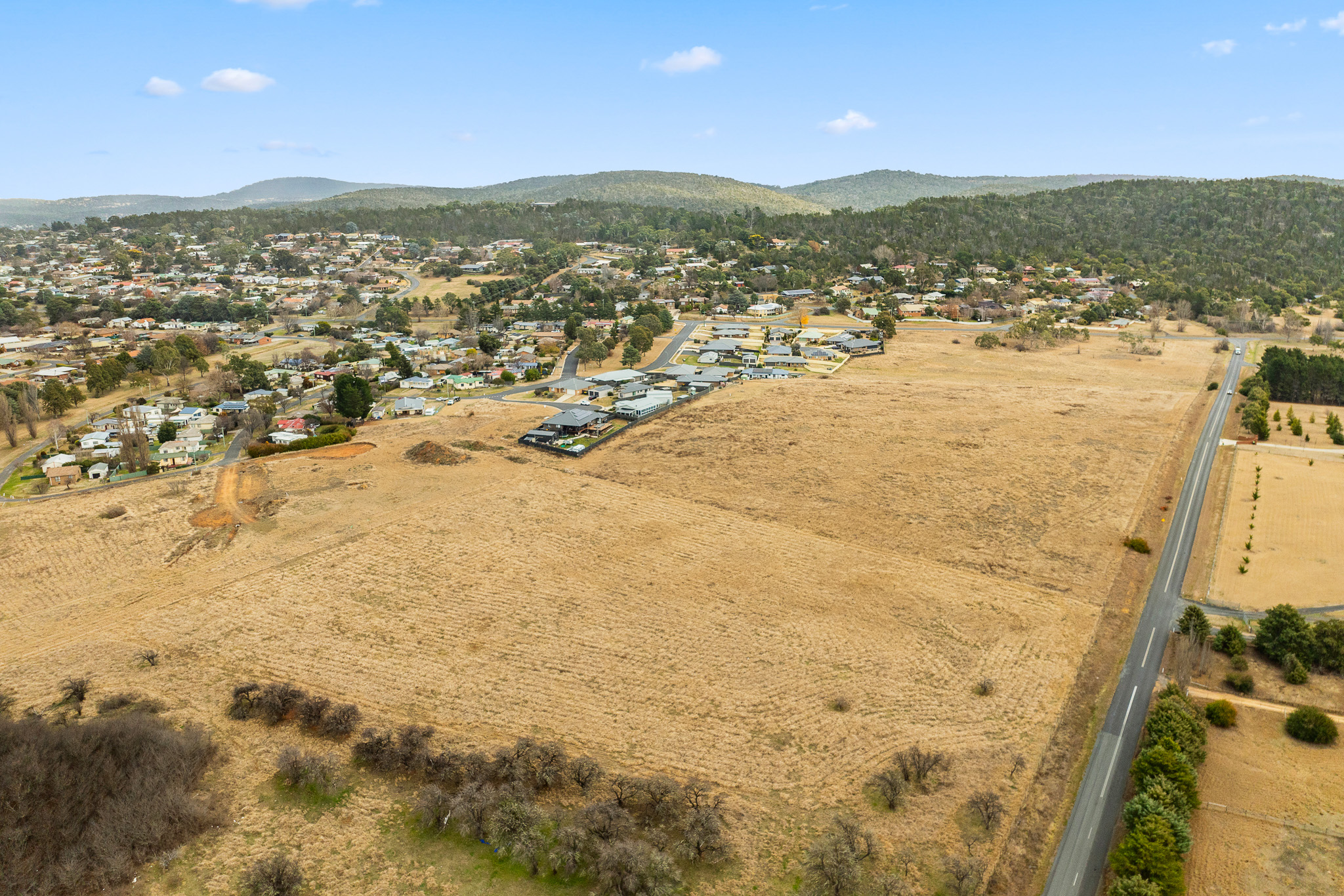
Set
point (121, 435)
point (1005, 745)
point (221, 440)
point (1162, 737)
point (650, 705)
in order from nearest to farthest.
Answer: point (1162, 737), point (1005, 745), point (650, 705), point (121, 435), point (221, 440)

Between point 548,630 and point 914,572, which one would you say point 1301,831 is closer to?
point 914,572

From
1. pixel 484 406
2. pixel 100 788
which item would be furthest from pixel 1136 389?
pixel 100 788

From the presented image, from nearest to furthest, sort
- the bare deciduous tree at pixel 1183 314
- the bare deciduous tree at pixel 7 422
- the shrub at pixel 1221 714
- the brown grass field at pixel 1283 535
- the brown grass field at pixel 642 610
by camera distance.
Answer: the brown grass field at pixel 642 610 < the shrub at pixel 1221 714 < the brown grass field at pixel 1283 535 < the bare deciduous tree at pixel 7 422 < the bare deciduous tree at pixel 1183 314

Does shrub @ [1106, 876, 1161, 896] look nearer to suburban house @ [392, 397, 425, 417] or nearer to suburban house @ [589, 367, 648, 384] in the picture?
suburban house @ [589, 367, 648, 384]

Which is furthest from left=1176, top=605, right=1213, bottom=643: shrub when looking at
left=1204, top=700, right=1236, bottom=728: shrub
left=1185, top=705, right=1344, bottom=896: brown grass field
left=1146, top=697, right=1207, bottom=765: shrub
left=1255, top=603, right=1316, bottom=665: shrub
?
left=1146, top=697, right=1207, bottom=765: shrub

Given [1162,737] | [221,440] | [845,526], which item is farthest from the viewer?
[221,440]

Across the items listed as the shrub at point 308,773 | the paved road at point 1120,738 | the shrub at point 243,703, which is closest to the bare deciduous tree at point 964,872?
the paved road at point 1120,738

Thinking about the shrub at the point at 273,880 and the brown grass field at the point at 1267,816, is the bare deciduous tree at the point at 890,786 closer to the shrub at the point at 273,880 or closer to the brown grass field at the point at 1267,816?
the brown grass field at the point at 1267,816
